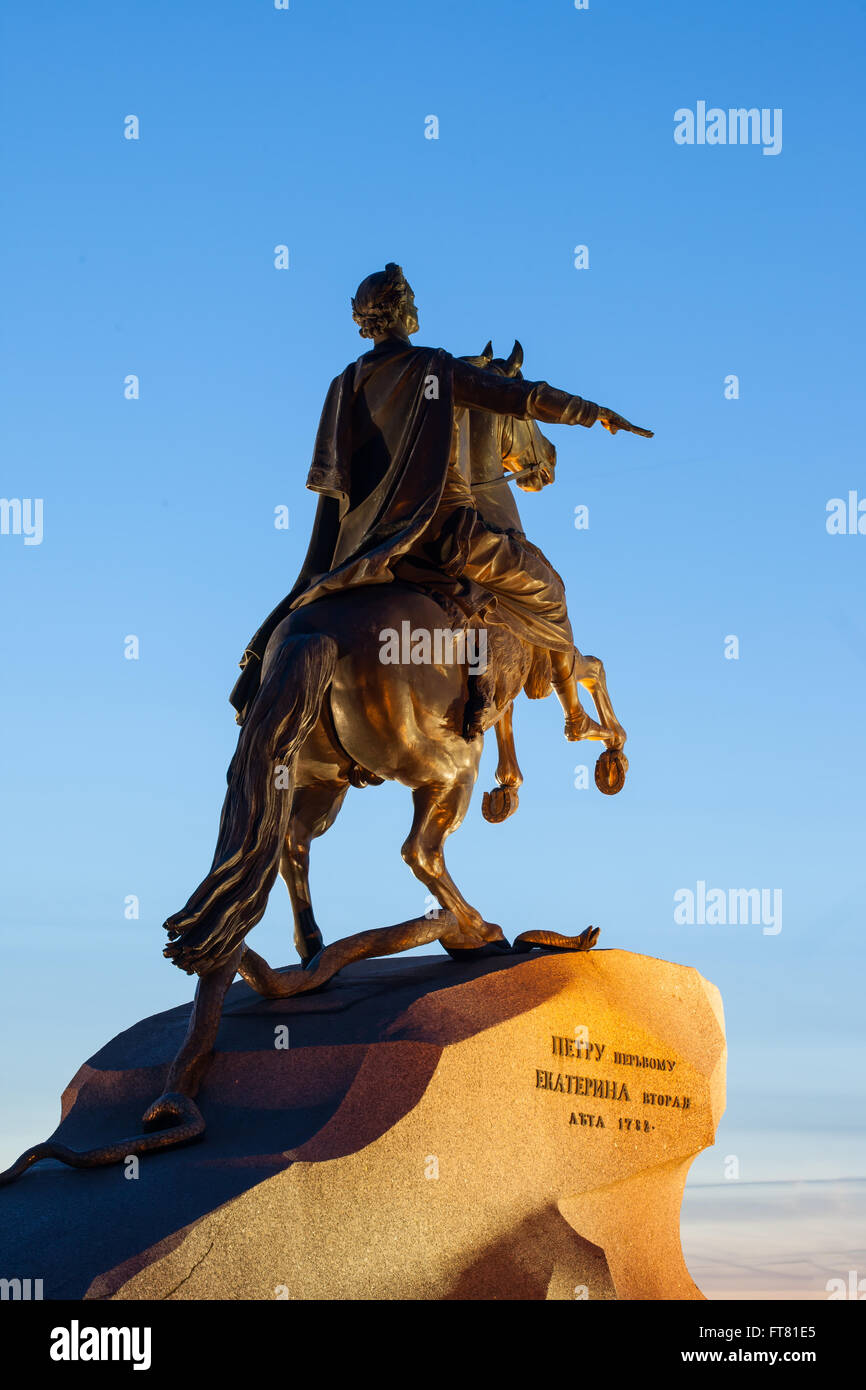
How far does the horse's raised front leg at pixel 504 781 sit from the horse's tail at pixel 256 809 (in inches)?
72.0

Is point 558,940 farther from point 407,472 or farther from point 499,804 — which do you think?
point 407,472

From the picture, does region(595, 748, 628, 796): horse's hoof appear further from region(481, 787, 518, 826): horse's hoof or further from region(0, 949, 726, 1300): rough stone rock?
region(0, 949, 726, 1300): rough stone rock

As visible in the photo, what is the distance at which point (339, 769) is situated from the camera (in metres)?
7.75

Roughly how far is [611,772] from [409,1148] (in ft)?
10.4

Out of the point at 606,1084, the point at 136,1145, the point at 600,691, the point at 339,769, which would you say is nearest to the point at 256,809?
the point at 339,769

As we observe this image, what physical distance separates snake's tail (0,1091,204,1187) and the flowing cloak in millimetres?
2141

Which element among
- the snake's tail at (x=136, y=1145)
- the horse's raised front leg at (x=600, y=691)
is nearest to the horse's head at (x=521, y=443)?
the horse's raised front leg at (x=600, y=691)

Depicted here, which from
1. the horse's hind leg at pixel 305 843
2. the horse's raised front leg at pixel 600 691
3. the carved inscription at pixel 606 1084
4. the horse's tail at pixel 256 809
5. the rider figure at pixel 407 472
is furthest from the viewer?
the horse's raised front leg at pixel 600 691

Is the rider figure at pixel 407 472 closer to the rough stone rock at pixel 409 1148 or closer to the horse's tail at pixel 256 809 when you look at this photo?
the horse's tail at pixel 256 809

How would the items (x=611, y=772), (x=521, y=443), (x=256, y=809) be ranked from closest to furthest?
(x=256, y=809) < (x=521, y=443) < (x=611, y=772)

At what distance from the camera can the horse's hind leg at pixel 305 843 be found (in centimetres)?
791
